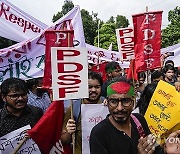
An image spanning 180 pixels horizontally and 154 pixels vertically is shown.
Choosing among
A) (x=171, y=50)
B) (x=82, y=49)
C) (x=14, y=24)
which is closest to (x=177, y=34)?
(x=171, y=50)

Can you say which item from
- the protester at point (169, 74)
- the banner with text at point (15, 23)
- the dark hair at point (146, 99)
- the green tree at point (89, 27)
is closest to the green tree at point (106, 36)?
the green tree at point (89, 27)

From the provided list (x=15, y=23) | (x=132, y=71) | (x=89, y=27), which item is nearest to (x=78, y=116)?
(x=132, y=71)

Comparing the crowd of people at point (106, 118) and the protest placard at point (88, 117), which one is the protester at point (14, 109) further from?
the protest placard at point (88, 117)

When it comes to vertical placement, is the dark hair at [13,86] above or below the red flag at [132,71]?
below

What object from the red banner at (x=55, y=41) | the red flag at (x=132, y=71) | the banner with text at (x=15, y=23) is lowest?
the red flag at (x=132, y=71)

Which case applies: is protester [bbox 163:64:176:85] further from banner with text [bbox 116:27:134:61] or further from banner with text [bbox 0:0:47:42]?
banner with text [bbox 0:0:47:42]

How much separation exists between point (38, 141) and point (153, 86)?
1356mm

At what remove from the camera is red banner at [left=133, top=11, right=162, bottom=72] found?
15.3 feet

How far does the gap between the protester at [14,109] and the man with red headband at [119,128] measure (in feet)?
3.08

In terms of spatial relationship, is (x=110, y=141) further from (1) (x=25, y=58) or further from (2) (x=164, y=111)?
(1) (x=25, y=58)

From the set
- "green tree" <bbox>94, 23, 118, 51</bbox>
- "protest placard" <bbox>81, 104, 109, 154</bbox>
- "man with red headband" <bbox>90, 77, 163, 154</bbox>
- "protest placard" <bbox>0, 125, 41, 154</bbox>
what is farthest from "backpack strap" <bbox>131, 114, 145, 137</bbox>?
"green tree" <bbox>94, 23, 118, 51</bbox>

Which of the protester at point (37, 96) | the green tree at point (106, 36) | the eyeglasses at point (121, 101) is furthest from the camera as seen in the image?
the green tree at point (106, 36)

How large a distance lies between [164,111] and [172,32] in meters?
28.0

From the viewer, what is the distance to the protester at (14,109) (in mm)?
3189
